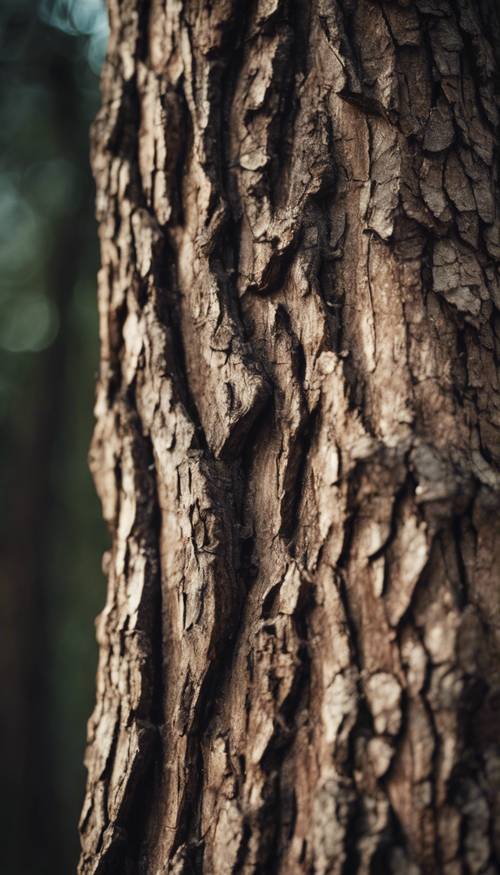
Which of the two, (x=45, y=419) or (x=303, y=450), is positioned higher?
(x=45, y=419)

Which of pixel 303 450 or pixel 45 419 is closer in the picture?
pixel 303 450

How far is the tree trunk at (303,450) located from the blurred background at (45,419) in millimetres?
3173

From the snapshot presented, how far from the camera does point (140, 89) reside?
4.40ft

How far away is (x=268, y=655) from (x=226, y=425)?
39 cm

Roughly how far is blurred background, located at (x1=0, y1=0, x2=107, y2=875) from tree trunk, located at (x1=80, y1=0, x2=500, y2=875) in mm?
3173

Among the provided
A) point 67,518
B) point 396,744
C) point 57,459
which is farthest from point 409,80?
point 67,518

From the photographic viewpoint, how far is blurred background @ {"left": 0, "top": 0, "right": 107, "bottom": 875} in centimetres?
396

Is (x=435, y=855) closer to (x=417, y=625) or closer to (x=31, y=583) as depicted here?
(x=417, y=625)

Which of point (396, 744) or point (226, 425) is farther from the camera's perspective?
point (226, 425)

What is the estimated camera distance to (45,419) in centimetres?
442

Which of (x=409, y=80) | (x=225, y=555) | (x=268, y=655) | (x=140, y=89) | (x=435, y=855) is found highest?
(x=140, y=89)

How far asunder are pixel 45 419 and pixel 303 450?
3735 mm

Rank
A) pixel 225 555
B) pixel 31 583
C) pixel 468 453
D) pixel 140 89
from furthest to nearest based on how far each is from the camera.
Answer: pixel 31 583
pixel 140 89
pixel 225 555
pixel 468 453

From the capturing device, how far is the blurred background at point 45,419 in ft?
13.0
